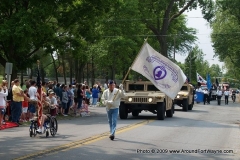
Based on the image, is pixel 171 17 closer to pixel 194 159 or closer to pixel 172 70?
pixel 172 70

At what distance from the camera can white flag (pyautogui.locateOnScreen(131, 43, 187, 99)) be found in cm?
1873

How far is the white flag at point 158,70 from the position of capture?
61.5ft

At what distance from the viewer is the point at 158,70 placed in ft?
64.1

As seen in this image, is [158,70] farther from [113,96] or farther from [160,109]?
[113,96]

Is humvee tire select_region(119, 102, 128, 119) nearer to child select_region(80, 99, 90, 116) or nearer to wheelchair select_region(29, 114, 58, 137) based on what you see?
child select_region(80, 99, 90, 116)

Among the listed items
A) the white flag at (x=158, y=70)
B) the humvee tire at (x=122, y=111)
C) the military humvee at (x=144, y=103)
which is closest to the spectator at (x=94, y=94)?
the military humvee at (x=144, y=103)

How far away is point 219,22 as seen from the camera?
75688mm

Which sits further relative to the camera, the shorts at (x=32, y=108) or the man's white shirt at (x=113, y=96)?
the shorts at (x=32, y=108)

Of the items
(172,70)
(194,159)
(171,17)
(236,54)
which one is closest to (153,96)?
(172,70)

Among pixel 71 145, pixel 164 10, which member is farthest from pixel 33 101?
pixel 164 10

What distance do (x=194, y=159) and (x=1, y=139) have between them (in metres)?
6.40

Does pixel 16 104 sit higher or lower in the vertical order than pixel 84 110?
higher

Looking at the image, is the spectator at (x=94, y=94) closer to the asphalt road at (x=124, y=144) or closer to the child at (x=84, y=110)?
the child at (x=84, y=110)

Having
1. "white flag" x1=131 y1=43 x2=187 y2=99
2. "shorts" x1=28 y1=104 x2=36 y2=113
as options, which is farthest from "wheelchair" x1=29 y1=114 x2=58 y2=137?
"shorts" x1=28 y1=104 x2=36 y2=113
